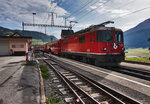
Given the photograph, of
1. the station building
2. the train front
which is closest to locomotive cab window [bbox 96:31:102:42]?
the train front

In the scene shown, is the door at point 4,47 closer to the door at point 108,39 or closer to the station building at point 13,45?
the station building at point 13,45

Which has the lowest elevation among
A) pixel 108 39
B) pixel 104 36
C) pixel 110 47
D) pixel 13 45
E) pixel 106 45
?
pixel 110 47

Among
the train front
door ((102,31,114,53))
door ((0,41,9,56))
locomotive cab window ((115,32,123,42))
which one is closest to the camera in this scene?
the train front

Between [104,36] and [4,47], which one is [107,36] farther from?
[4,47]

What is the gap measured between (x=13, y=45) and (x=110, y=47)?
78.5ft

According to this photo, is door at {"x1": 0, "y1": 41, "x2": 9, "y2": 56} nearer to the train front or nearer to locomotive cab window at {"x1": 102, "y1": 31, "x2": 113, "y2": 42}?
the train front

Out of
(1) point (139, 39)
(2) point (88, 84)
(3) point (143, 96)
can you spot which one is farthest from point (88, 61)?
(1) point (139, 39)

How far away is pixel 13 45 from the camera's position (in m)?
25.2

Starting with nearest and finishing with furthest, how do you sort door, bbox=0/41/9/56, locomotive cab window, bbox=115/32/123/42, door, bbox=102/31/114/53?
door, bbox=102/31/114/53, locomotive cab window, bbox=115/32/123/42, door, bbox=0/41/9/56

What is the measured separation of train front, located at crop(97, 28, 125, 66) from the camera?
898 centimetres

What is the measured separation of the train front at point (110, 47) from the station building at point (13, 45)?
20742mm

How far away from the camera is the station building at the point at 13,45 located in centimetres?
2408

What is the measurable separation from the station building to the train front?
68.1 feet

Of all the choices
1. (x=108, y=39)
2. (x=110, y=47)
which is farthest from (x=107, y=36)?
(x=110, y=47)
